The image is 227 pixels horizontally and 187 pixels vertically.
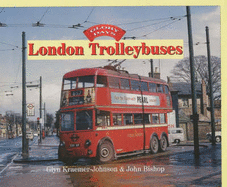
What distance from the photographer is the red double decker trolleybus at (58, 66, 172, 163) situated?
47.5 feet

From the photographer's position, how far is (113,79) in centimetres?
1536

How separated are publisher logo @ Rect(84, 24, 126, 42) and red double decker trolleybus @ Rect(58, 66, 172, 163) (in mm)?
1586

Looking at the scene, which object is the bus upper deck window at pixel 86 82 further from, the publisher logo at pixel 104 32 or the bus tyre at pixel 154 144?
the bus tyre at pixel 154 144

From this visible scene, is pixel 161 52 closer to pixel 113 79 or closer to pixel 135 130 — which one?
pixel 113 79

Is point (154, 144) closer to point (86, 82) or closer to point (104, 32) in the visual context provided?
point (86, 82)

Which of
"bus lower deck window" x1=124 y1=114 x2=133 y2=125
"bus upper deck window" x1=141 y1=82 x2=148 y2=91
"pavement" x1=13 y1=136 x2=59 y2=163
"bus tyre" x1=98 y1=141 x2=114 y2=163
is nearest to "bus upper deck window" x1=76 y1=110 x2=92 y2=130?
"bus tyre" x1=98 y1=141 x2=114 y2=163

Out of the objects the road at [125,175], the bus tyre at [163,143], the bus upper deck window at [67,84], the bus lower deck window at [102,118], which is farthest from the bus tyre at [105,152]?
the bus tyre at [163,143]

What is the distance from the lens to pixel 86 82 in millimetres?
14531

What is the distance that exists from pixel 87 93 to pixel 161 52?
354 cm

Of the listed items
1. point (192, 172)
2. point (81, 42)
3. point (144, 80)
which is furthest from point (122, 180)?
point (144, 80)

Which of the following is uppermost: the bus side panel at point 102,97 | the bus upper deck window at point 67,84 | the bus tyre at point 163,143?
the bus upper deck window at point 67,84

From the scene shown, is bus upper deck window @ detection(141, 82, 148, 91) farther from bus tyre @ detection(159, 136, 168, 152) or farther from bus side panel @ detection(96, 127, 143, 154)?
bus tyre @ detection(159, 136, 168, 152)

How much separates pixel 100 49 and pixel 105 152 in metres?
4.60

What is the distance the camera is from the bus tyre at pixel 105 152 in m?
14.7
